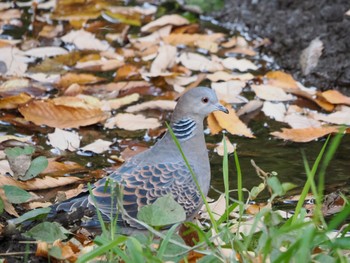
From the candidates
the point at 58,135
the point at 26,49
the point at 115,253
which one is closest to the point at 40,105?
the point at 58,135

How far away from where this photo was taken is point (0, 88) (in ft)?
20.0

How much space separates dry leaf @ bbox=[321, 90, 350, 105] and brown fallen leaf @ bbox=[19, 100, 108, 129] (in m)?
1.61

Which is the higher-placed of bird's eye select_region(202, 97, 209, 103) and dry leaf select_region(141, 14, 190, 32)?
bird's eye select_region(202, 97, 209, 103)

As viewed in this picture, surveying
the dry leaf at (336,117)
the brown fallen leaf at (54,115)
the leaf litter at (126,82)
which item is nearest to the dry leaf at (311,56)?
the leaf litter at (126,82)

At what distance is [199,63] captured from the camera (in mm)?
6840

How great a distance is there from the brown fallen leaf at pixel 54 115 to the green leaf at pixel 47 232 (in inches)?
87.5

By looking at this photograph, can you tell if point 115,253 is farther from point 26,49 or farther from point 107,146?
point 26,49

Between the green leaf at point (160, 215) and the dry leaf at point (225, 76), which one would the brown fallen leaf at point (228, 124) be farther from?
the green leaf at point (160, 215)

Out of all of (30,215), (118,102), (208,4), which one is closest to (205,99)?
(30,215)

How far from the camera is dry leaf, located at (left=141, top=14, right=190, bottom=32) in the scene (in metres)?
7.57

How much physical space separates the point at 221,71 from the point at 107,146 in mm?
1565

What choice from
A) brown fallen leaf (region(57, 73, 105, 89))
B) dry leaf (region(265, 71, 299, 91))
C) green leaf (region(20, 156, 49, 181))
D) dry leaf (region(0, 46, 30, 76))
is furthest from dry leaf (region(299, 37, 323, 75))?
green leaf (region(20, 156, 49, 181))

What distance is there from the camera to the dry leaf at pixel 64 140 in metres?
5.43

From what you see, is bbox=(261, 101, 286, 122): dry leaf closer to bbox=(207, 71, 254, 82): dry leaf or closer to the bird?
bbox=(207, 71, 254, 82): dry leaf
